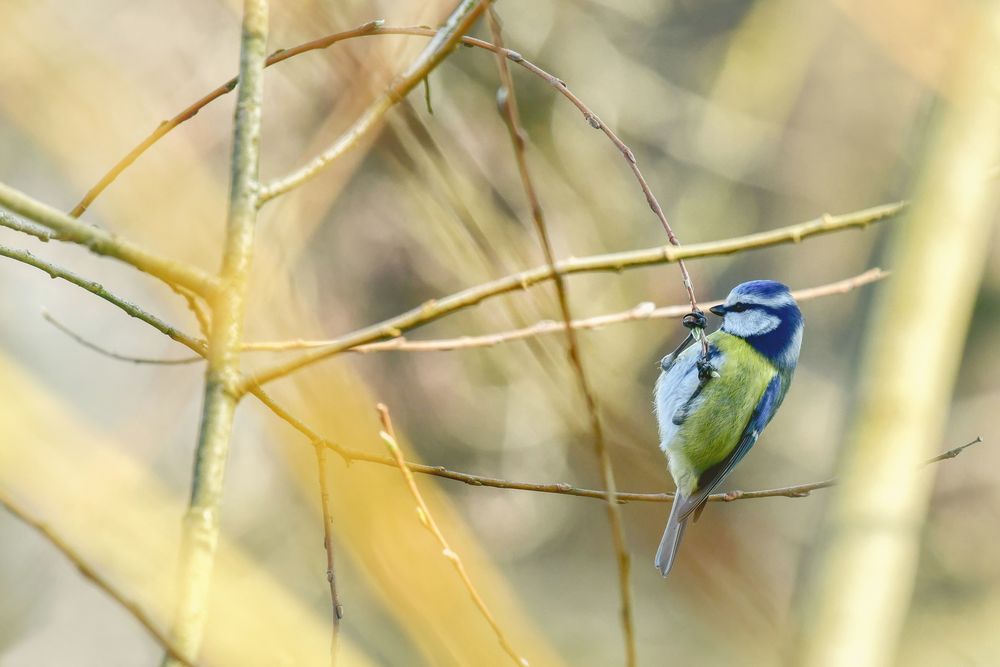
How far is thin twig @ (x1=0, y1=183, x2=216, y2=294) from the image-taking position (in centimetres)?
79

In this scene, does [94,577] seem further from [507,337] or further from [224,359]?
[507,337]

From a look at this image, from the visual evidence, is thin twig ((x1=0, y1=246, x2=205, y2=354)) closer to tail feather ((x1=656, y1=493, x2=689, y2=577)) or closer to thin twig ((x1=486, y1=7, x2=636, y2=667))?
thin twig ((x1=486, y1=7, x2=636, y2=667))

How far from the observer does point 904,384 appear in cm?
226

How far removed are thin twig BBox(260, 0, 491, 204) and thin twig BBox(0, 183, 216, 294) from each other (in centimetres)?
12

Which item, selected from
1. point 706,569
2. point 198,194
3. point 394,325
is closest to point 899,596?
point 706,569

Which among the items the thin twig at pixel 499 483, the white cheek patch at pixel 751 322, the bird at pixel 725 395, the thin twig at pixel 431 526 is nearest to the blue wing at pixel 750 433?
the bird at pixel 725 395

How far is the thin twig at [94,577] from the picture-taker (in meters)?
0.71

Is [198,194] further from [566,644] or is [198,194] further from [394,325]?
[566,644]

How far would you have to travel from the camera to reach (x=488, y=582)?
459cm

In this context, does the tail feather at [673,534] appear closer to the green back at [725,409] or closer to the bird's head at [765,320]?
the green back at [725,409]

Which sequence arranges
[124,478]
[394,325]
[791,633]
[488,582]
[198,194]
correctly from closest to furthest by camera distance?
1. [394,325]
2. [791,633]
3. [124,478]
4. [198,194]
5. [488,582]

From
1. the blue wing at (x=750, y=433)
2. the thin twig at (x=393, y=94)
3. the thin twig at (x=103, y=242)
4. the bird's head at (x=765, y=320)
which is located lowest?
the thin twig at (x=103, y=242)

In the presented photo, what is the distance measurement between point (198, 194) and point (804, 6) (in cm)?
516

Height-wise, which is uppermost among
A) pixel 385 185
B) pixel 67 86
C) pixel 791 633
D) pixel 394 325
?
pixel 385 185
